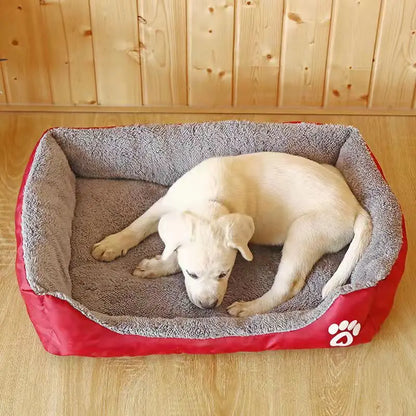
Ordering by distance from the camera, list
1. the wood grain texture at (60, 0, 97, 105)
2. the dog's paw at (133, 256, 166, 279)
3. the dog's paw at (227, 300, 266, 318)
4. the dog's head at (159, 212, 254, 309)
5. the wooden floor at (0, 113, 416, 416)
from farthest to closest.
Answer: the wood grain texture at (60, 0, 97, 105), the dog's paw at (133, 256, 166, 279), the dog's paw at (227, 300, 266, 318), the dog's head at (159, 212, 254, 309), the wooden floor at (0, 113, 416, 416)

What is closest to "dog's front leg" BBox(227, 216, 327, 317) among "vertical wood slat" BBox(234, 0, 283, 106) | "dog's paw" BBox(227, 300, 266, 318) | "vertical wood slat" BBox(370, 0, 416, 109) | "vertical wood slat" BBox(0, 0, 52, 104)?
"dog's paw" BBox(227, 300, 266, 318)

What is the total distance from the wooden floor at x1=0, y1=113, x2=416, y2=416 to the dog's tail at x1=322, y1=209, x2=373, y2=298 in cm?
20

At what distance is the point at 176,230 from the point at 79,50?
1.28 meters

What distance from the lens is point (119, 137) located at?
104 inches

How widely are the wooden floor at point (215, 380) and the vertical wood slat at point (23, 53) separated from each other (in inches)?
46.8

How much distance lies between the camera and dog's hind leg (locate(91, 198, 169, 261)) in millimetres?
2342

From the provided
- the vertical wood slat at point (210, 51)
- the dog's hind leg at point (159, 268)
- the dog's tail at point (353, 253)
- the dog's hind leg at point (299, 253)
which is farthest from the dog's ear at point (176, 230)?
the vertical wood slat at point (210, 51)

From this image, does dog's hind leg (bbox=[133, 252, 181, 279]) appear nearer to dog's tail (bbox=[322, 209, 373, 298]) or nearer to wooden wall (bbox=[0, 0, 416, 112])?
dog's tail (bbox=[322, 209, 373, 298])

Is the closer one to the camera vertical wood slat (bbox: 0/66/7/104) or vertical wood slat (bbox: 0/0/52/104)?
vertical wood slat (bbox: 0/0/52/104)

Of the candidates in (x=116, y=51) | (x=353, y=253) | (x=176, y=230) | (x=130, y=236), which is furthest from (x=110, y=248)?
(x=116, y=51)

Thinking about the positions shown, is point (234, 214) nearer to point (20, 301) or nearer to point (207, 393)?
point (207, 393)

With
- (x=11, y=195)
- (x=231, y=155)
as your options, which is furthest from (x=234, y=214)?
(x=11, y=195)

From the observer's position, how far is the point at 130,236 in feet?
7.81

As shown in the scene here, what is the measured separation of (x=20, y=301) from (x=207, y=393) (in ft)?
2.34
